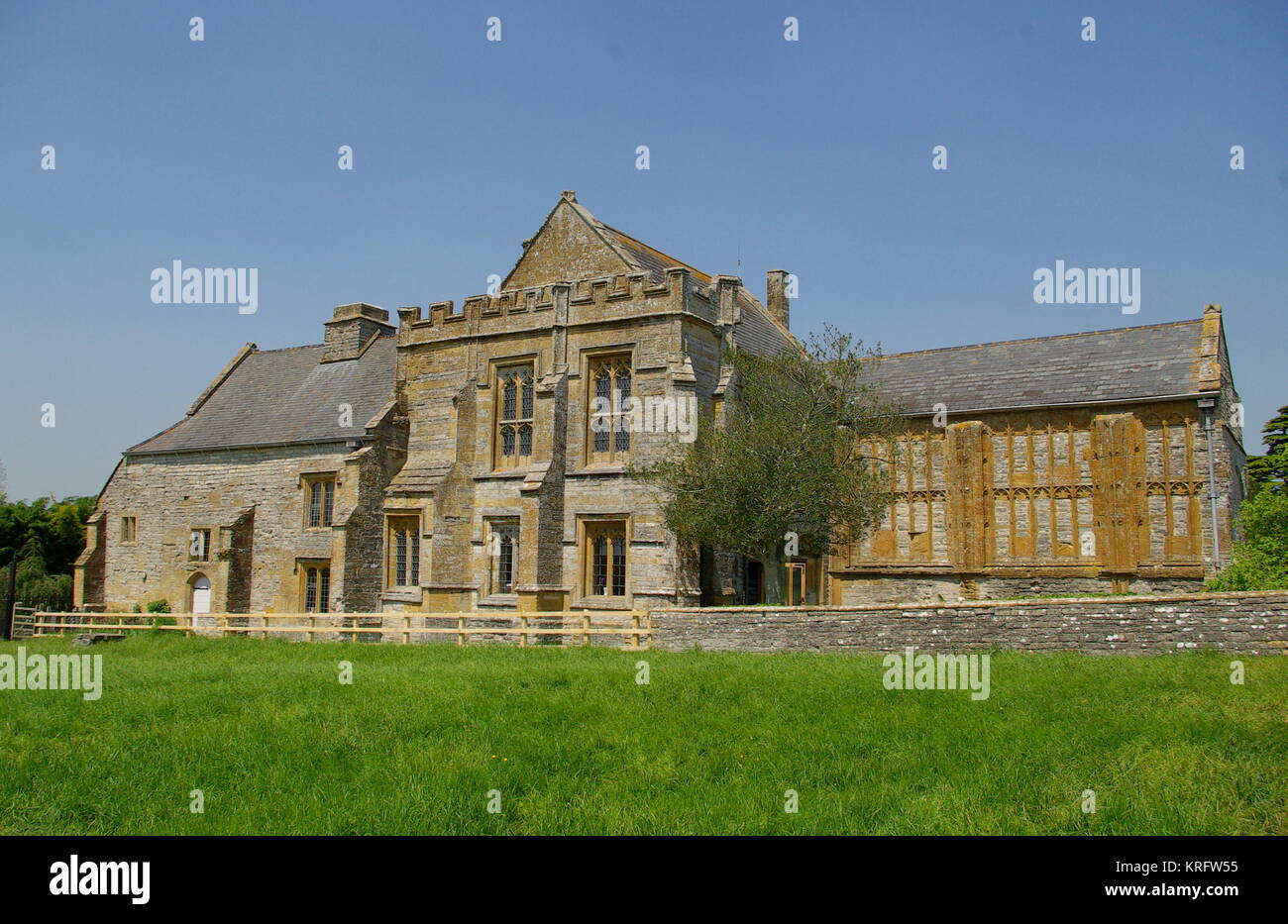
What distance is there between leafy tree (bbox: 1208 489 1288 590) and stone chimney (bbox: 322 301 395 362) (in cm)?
2925

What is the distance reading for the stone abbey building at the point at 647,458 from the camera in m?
25.1

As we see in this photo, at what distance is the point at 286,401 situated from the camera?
3672 centimetres

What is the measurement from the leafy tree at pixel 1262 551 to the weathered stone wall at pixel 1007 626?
10.9 feet

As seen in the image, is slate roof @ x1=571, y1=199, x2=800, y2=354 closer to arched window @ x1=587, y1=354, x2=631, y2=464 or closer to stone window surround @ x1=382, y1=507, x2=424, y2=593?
arched window @ x1=587, y1=354, x2=631, y2=464

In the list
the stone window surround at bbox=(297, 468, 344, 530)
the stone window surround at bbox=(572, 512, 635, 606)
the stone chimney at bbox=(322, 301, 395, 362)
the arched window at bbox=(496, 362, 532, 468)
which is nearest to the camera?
the stone window surround at bbox=(572, 512, 635, 606)

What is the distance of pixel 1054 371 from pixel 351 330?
82.2 ft

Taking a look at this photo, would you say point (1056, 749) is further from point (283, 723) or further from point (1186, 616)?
point (283, 723)

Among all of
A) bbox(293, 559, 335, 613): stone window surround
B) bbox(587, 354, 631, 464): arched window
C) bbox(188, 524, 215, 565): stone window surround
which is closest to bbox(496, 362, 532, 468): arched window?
bbox(587, 354, 631, 464): arched window

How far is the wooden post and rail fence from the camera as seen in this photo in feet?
70.8

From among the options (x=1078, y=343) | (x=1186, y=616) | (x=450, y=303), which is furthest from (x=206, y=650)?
(x=1078, y=343)

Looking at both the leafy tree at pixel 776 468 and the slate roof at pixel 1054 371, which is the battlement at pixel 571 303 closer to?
the leafy tree at pixel 776 468

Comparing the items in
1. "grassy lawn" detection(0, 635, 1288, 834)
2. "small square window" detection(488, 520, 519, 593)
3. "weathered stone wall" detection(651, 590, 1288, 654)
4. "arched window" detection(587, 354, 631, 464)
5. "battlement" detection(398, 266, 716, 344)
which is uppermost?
"battlement" detection(398, 266, 716, 344)

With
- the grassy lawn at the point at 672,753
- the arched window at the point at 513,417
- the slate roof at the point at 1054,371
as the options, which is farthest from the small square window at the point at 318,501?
the slate roof at the point at 1054,371

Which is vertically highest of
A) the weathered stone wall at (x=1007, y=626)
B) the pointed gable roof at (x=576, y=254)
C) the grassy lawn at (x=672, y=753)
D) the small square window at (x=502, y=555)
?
the pointed gable roof at (x=576, y=254)
